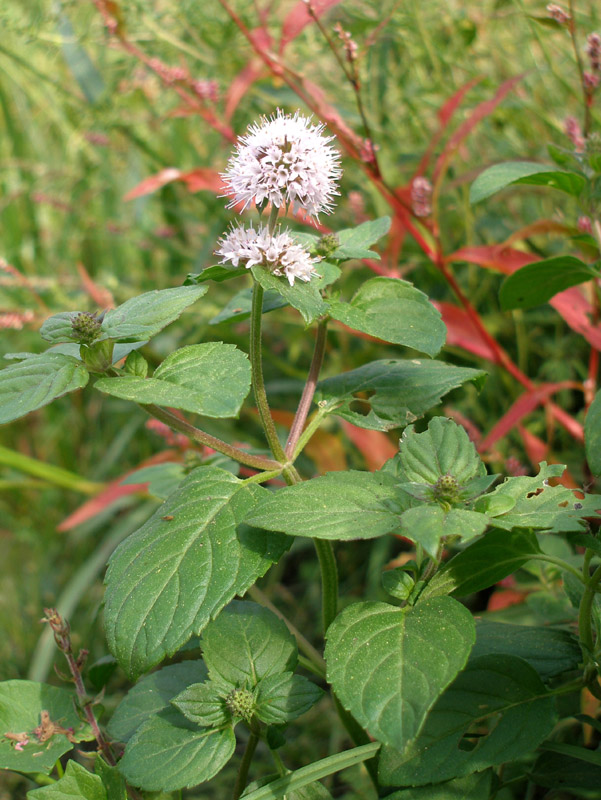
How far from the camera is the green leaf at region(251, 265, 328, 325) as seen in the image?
2.13 feet

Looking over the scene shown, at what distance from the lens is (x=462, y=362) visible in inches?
62.7

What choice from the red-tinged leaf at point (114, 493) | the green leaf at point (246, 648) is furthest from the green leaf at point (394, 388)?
the red-tinged leaf at point (114, 493)

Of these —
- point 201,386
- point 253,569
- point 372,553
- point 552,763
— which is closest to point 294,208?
point 201,386

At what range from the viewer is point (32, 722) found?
0.74m

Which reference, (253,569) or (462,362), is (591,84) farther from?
(253,569)

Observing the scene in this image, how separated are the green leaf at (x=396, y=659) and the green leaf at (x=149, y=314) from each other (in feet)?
1.02

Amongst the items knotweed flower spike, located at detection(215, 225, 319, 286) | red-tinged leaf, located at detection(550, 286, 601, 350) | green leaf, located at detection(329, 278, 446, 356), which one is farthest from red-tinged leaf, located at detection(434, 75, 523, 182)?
knotweed flower spike, located at detection(215, 225, 319, 286)

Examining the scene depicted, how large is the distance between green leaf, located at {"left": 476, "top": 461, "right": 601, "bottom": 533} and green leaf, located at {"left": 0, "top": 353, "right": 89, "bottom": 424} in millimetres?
369

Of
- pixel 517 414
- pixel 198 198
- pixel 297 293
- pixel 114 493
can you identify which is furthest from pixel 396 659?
pixel 198 198

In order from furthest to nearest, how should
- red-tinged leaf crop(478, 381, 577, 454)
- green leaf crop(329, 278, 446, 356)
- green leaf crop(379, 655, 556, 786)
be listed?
1. red-tinged leaf crop(478, 381, 577, 454)
2. green leaf crop(329, 278, 446, 356)
3. green leaf crop(379, 655, 556, 786)

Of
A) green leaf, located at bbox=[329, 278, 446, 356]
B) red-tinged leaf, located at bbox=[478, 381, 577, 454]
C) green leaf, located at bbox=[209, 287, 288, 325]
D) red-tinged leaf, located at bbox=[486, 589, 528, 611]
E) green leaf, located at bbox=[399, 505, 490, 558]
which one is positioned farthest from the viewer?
red-tinged leaf, located at bbox=[478, 381, 577, 454]

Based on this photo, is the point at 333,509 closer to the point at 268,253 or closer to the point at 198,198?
the point at 268,253

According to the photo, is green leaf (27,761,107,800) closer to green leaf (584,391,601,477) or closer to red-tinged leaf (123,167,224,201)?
green leaf (584,391,601,477)

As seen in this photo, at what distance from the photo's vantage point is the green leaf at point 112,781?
63 centimetres
